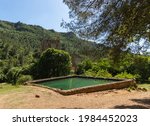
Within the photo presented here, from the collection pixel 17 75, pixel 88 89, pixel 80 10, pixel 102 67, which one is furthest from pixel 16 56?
pixel 80 10

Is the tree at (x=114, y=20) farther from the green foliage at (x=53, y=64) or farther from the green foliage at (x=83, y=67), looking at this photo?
the green foliage at (x=83, y=67)

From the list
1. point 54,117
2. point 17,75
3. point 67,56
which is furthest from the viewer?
point 17,75

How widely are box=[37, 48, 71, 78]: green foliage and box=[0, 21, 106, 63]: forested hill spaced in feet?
6.50

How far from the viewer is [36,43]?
12088 cm

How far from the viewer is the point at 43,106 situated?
47.8 feet

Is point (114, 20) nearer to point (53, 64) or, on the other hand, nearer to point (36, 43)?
point (53, 64)

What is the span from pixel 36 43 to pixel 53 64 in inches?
3327

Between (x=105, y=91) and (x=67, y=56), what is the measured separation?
17.4m

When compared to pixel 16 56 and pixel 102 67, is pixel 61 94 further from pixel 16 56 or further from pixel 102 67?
pixel 16 56

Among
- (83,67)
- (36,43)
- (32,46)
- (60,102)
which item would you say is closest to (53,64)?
(83,67)

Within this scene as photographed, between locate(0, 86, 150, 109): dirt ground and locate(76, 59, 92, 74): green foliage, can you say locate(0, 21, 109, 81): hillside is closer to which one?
locate(76, 59, 92, 74): green foliage

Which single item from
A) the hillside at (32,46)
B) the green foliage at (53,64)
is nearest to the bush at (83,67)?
the hillside at (32,46)

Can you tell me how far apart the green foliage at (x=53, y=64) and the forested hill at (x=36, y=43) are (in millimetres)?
1982

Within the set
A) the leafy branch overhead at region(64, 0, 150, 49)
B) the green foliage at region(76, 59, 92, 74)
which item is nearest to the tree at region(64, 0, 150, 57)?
the leafy branch overhead at region(64, 0, 150, 49)
